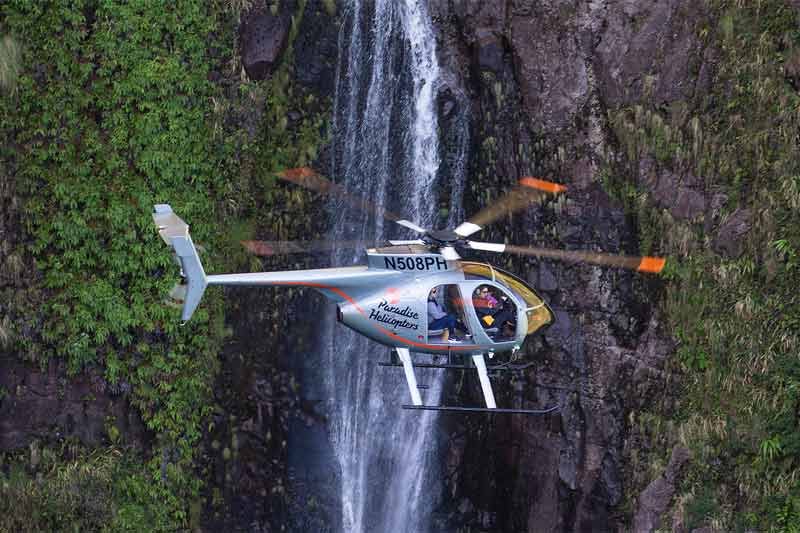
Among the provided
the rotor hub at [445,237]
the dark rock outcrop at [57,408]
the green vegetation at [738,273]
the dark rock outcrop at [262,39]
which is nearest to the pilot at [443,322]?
the rotor hub at [445,237]

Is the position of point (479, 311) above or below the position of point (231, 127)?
below

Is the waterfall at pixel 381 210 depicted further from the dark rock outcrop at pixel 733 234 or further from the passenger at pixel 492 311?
the passenger at pixel 492 311

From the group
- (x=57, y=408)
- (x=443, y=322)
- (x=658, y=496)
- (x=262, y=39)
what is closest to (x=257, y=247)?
(x=262, y=39)

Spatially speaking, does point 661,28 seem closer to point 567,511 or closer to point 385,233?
point 385,233

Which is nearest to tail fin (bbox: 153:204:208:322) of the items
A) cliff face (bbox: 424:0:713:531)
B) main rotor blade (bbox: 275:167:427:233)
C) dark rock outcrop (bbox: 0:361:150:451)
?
main rotor blade (bbox: 275:167:427:233)

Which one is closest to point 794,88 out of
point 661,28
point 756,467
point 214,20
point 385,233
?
point 661,28

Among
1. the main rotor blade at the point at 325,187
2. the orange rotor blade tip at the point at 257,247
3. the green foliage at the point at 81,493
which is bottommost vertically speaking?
the green foliage at the point at 81,493

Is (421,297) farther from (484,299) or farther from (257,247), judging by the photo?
(257,247)
